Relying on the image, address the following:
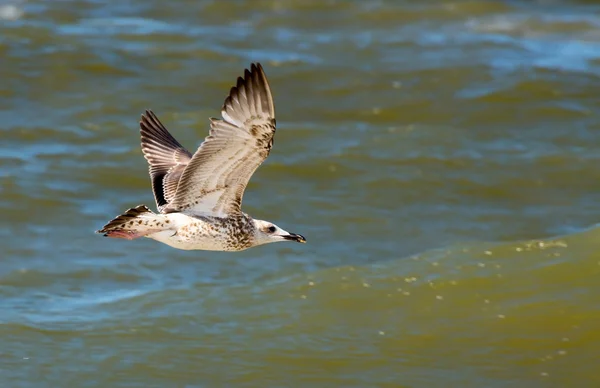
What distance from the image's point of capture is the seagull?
5352mm

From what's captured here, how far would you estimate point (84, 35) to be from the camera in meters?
12.9

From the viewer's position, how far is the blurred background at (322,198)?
692 cm

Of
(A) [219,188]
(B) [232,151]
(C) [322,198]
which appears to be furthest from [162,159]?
(C) [322,198]

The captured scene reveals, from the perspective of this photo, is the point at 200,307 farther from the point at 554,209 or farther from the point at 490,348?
the point at 554,209

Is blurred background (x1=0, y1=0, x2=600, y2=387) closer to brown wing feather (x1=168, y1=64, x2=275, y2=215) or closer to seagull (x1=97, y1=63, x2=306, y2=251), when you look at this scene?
seagull (x1=97, y1=63, x2=306, y2=251)

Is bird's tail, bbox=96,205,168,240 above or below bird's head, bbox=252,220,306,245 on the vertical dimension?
above

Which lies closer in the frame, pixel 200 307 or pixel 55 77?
pixel 200 307

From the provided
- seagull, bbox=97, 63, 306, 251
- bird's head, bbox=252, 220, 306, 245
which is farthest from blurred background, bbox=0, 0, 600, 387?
seagull, bbox=97, 63, 306, 251

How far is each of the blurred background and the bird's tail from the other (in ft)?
4.04

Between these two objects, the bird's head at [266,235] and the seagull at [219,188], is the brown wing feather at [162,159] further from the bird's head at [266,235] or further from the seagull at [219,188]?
the bird's head at [266,235]

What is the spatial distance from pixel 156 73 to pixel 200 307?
496 cm

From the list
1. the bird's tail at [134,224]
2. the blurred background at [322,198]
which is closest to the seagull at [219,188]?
the bird's tail at [134,224]

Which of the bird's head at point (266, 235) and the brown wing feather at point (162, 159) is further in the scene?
the brown wing feather at point (162, 159)

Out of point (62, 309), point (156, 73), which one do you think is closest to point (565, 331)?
point (62, 309)
